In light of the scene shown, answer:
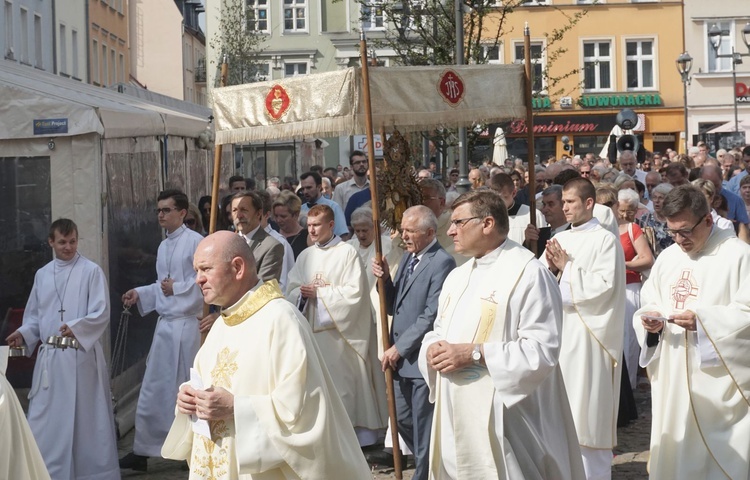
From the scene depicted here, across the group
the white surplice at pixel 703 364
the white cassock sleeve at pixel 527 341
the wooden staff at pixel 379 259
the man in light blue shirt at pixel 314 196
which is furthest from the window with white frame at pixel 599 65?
the white cassock sleeve at pixel 527 341

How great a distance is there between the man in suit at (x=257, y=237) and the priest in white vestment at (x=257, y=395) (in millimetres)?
3879

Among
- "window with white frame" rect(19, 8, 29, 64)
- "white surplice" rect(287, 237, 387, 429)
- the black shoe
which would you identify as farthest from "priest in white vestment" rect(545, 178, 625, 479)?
"window with white frame" rect(19, 8, 29, 64)

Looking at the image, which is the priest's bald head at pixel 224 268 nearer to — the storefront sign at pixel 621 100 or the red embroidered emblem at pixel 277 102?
the red embroidered emblem at pixel 277 102

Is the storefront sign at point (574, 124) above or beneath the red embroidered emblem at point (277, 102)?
above

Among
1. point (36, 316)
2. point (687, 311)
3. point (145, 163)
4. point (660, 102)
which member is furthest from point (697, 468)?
point (660, 102)

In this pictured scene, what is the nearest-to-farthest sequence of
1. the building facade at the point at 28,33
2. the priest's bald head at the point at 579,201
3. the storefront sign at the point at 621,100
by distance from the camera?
the priest's bald head at the point at 579,201, the building facade at the point at 28,33, the storefront sign at the point at 621,100

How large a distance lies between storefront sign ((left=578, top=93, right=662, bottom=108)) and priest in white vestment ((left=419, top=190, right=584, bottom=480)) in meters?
43.5

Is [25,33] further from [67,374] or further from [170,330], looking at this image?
[67,374]

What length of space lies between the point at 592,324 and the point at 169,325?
3437mm

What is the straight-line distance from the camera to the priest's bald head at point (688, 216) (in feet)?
22.2

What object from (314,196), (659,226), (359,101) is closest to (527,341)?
(359,101)

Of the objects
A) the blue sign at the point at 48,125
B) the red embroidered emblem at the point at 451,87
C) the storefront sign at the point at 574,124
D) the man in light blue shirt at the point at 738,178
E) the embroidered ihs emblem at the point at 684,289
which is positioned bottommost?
the embroidered ihs emblem at the point at 684,289

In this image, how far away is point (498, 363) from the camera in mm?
5676

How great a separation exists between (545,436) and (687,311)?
1.30 metres
